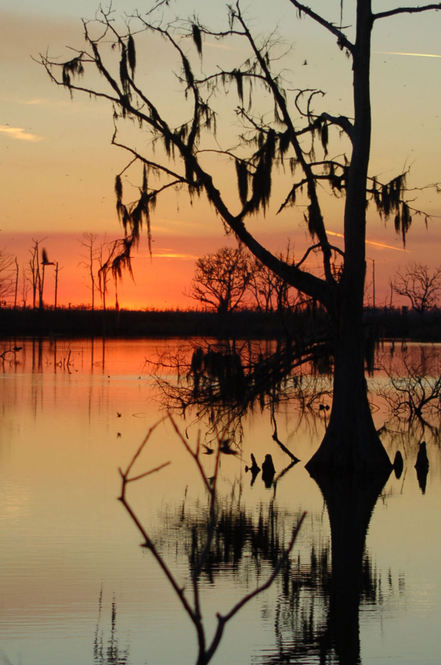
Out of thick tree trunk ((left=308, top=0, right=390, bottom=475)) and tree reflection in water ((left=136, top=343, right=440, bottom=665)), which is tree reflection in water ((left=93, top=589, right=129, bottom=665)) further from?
thick tree trunk ((left=308, top=0, right=390, bottom=475))

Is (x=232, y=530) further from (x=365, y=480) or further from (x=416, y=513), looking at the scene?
(x=365, y=480)

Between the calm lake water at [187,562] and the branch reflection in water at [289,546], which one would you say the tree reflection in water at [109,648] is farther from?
the branch reflection in water at [289,546]

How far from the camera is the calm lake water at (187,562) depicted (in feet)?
27.3

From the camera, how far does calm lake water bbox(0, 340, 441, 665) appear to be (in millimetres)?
8320

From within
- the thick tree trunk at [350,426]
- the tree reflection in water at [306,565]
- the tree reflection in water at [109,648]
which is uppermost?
the thick tree trunk at [350,426]

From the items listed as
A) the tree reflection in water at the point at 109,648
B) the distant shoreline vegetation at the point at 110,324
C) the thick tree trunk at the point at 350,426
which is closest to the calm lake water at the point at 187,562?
the tree reflection in water at the point at 109,648

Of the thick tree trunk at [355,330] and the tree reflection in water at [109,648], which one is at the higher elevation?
the thick tree trunk at [355,330]

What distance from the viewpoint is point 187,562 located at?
11391mm

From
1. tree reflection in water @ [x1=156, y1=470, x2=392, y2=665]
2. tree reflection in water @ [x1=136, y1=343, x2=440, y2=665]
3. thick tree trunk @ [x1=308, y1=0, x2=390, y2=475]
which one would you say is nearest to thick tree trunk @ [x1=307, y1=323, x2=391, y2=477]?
thick tree trunk @ [x1=308, y1=0, x2=390, y2=475]

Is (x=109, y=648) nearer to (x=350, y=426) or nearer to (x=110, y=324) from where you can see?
(x=350, y=426)

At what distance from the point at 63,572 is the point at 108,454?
9.92 metres

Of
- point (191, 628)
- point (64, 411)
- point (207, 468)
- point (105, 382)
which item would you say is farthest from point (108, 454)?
point (105, 382)

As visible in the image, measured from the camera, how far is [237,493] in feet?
53.6

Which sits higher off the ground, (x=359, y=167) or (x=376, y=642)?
(x=359, y=167)
